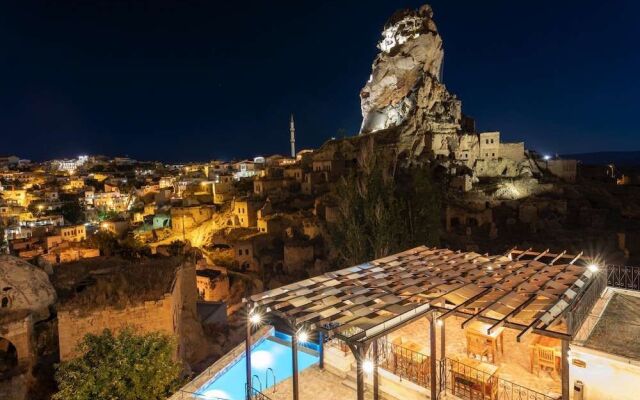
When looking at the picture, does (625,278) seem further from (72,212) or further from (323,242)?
(72,212)

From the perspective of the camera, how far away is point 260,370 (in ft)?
29.6

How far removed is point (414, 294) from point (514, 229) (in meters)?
28.7

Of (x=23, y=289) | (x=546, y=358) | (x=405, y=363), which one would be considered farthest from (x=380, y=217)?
(x=23, y=289)

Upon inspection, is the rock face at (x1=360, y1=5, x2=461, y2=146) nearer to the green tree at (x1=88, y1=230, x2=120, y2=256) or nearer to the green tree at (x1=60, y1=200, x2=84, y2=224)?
the green tree at (x1=88, y1=230, x2=120, y2=256)

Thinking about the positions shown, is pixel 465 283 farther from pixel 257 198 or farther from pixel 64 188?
pixel 64 188

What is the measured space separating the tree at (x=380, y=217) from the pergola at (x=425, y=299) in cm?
676

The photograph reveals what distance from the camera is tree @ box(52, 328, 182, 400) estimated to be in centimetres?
781

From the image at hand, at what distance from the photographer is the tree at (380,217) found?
16.2m

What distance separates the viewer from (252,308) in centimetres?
682

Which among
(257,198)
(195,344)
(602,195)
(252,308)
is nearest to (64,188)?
(257,198)

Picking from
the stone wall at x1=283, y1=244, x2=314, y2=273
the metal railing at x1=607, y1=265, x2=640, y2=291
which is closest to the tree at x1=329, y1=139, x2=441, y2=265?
the metal railing at x1=607, y1=265, x2=640, y2=291

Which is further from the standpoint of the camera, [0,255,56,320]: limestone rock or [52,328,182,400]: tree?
[0,255,56,320]: limestone rock

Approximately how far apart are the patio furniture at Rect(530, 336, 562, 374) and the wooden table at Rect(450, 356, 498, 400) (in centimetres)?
90

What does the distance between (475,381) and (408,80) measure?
2294 inches
